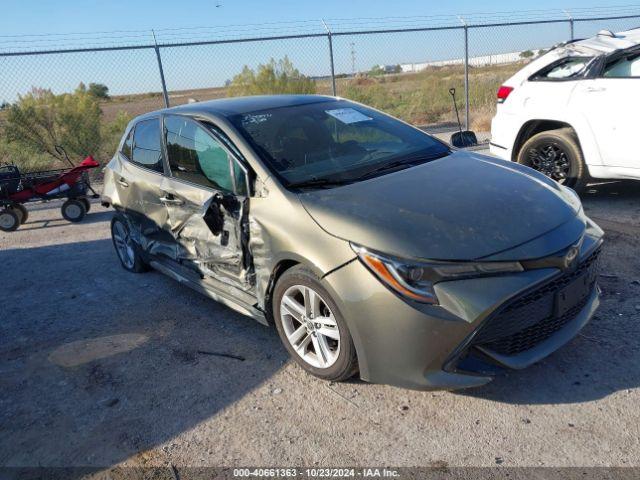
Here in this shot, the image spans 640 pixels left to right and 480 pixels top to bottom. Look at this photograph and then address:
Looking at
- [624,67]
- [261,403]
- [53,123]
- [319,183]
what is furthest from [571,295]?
[53,123]

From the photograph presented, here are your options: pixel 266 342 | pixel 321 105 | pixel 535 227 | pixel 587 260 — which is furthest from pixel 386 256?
pixel 321 105

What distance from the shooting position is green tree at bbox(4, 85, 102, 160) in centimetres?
1137

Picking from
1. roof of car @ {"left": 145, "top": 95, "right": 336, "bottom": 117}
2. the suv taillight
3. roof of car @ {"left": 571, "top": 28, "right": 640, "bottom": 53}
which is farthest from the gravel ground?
the suv taillight

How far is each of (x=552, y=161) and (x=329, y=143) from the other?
11.3ft

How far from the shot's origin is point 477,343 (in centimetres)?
259

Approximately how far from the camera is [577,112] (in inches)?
224

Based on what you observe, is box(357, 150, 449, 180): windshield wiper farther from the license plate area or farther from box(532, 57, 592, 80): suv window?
box(532, 57, 592, 80): suv window

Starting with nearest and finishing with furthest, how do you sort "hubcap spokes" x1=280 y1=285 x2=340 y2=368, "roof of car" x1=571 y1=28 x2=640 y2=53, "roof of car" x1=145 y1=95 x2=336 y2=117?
"hubcap spokes" x1=280 y1=285 x2=340 y2=368 → "roof of car" x1=145 y1=95 x2=336 y2=117 → "roof of car" x1=571 y1=28 x2=640 y2=53

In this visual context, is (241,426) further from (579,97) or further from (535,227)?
(579,97)

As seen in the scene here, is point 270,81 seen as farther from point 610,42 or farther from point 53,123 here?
point 610,42

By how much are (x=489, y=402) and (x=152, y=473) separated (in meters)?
1.72

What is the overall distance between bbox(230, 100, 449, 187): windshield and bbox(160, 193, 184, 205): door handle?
76 cm

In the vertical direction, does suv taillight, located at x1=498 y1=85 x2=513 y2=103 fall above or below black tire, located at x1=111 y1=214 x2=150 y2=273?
above

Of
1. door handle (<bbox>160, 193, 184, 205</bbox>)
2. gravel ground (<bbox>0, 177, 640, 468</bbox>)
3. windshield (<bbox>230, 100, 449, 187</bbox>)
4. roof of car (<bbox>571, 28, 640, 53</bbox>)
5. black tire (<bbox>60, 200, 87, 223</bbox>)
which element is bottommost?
gravel ground (<bbox>0, 177, 640, 468</bbox>)
